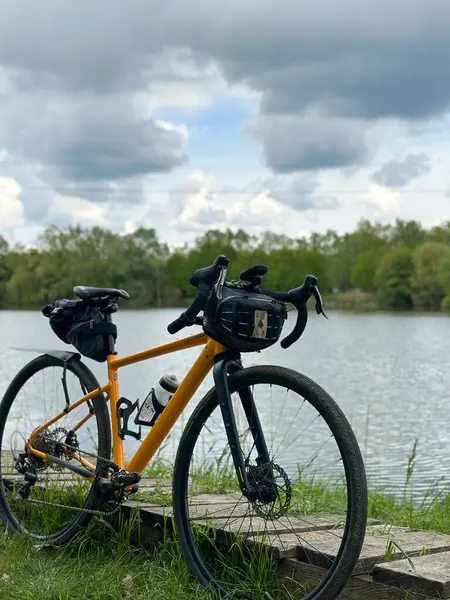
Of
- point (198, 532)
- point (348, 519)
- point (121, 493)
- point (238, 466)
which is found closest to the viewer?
point (348, 519)

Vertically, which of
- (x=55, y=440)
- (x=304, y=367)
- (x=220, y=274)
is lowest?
(x=304, y=367)

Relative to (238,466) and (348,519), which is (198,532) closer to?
(238,466)

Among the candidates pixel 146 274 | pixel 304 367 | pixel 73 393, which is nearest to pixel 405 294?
pixel 146 274

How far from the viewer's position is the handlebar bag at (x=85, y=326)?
4055mm

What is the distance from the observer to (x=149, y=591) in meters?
3.27

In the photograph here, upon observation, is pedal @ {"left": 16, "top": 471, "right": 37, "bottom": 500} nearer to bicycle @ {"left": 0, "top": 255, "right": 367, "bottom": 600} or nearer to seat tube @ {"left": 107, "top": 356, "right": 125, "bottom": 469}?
bicycle @ {"left": 0, "top": 255, "right": 367, "bottom": 600}

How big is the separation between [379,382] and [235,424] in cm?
1908

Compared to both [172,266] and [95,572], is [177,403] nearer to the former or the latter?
[95,572]

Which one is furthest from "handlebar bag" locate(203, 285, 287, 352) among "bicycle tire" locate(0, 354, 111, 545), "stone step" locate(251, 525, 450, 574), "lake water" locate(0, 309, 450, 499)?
"lake water" locate(0, 309, 450, 499)

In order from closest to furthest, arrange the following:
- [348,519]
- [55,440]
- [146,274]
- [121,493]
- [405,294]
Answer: [348,519], [121,493], [55,440], [146,274], [405,294]

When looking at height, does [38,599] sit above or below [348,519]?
below

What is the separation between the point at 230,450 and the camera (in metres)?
3.53

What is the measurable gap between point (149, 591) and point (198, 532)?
1.03 feet

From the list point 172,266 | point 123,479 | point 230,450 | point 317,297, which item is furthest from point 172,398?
point 172,266
